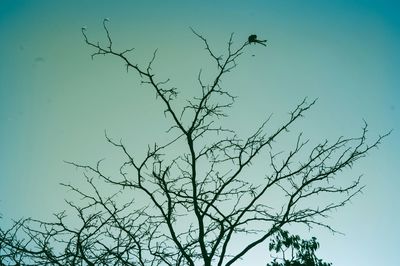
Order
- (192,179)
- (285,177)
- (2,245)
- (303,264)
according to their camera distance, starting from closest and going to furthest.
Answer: (2,245) → (192,179) → (285,177) → (303,264)

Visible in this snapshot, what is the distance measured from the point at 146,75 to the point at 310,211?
10.2ft

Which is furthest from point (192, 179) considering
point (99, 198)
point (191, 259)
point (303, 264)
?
point (303, 264)

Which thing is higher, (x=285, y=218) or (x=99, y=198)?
(x=99, y=198)

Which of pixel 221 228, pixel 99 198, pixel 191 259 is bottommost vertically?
pixel 191 259

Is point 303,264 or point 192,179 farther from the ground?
point 303,264

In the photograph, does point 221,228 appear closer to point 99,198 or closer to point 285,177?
point 285,177

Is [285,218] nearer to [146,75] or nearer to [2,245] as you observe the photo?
[146,75]

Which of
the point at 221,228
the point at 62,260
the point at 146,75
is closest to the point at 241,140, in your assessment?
the point at 221,228

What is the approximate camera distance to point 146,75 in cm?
429

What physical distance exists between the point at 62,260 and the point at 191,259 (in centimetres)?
170

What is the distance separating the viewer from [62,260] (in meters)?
4.16

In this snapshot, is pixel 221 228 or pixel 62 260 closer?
pixel 62 260

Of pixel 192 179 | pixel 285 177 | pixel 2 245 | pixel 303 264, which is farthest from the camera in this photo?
pixel 303 264

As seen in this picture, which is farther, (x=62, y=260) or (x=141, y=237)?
(x=141, y=237)
